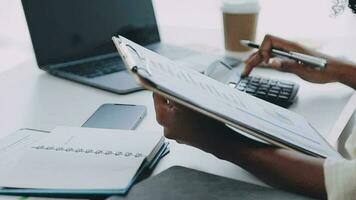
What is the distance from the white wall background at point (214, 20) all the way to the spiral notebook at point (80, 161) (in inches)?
23.4

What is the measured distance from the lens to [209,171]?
70 centimetres

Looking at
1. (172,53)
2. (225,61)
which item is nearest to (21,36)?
(172,53)

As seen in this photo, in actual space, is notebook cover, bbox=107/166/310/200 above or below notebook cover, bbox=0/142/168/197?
below

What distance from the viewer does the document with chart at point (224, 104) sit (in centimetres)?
59

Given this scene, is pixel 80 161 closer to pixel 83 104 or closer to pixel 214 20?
pixel 83 104

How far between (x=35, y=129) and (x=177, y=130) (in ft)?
0.87

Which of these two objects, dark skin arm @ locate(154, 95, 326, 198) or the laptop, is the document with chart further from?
the laptop

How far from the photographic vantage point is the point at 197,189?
62 centimetres

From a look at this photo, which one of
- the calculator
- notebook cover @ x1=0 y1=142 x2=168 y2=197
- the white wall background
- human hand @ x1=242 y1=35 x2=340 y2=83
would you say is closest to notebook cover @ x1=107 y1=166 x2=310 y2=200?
notebook cover @ x1=0 y1=142 x2=168 y2=197

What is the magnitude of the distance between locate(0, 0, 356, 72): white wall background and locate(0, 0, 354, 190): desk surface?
236 mm

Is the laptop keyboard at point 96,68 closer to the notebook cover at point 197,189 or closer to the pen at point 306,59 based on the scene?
the pen at point 306,59

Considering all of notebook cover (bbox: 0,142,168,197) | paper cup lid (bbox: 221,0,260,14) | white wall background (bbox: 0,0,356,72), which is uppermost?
paper cup lid (bbox: 221,0,260,14)

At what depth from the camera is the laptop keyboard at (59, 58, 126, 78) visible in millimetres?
1065

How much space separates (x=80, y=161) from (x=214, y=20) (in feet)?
3.06
